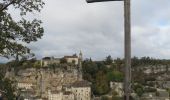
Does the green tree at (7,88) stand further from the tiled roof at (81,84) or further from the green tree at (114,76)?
the green tree at (114,76)

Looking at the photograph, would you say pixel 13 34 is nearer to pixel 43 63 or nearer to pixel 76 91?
pixel 76 91

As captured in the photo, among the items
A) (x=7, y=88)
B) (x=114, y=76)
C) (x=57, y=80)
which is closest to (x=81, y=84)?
(x=114, y=76)

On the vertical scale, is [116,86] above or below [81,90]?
above

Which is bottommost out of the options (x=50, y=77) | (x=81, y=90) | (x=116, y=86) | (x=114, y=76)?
(x=81, y=90)

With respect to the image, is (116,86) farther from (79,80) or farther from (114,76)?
(79,80)

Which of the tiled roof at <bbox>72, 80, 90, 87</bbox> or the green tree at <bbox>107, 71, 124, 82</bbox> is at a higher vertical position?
the green tree at <bbox>107, 71, 124, 82</bbox>

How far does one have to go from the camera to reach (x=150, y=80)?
146 m

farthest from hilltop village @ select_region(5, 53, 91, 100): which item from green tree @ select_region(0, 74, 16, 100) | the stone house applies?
green tree @ select_region(0, 74, 16, 100)

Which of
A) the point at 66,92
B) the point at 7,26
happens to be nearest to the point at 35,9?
the point at 7,26

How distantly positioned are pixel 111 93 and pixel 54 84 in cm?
1516

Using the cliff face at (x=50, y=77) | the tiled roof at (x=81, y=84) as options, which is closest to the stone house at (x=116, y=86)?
the tiled roof at (x=81, y=84)

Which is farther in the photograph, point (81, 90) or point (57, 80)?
point (57, 80)

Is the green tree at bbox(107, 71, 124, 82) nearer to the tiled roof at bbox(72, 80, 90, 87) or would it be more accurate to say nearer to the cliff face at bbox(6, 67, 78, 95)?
the tiled roof at bbox(72, 80, 90, 87)

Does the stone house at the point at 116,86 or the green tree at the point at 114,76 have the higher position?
the green tree at the point at 114,76
